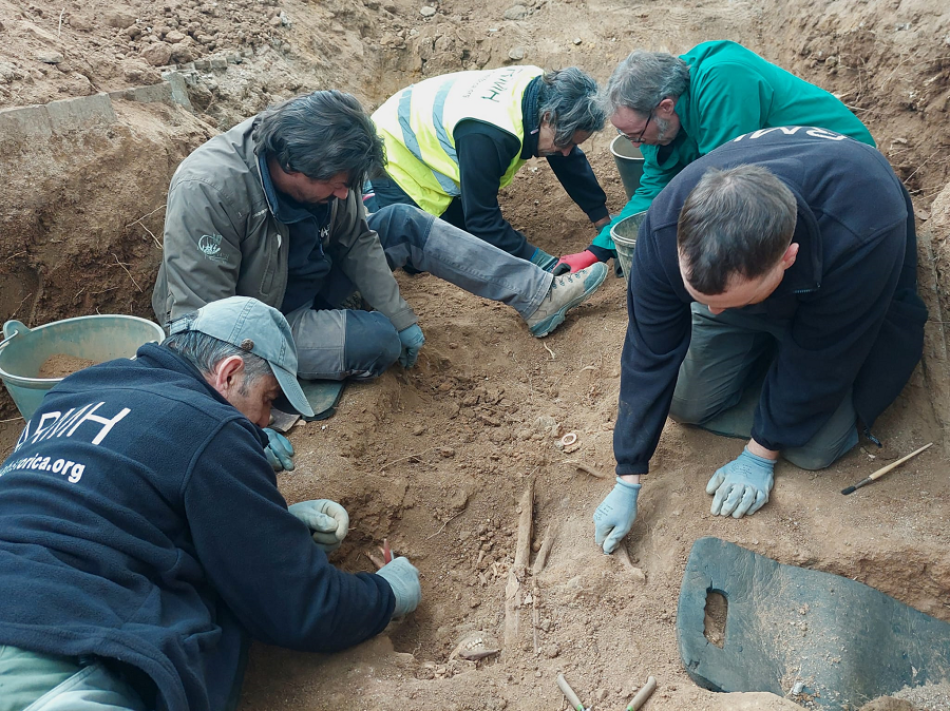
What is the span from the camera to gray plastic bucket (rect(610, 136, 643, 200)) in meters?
4.28

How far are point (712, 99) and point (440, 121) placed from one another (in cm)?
144

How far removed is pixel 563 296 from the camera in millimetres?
3789

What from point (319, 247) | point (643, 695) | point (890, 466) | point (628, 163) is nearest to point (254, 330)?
point (319, 247)

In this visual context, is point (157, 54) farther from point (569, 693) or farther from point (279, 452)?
point (569, 693)

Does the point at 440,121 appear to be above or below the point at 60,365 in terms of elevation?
above

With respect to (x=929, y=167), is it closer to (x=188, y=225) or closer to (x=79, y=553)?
(x=188, y=225)

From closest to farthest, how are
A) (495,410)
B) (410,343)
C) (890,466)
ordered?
1. (890,466)
2. (495,410)
3. (410,343)

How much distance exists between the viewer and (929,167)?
3867 mm

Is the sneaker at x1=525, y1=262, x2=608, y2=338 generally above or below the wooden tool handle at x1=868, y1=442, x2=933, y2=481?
above

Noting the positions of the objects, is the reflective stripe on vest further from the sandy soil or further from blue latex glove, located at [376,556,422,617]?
blue latex glove, located at [376,556,422,617]

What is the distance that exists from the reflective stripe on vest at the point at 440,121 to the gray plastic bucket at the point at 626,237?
0.73m

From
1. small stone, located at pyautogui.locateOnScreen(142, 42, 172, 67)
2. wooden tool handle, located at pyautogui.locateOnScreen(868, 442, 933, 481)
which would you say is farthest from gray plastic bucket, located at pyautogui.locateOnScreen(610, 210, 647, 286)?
small stone, located at pyautogui.locateOnScreen(142, 42, 172, 67)

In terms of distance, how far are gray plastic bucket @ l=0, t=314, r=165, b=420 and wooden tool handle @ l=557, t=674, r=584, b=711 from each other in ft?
6.66

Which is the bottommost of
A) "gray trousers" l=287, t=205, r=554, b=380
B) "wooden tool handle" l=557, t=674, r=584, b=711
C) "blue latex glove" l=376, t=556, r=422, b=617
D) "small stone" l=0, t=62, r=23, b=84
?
"wooden tool handle" l=557, t=674, r=584, b=711
